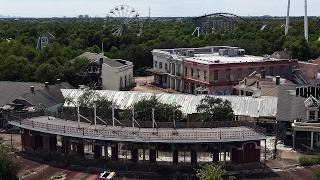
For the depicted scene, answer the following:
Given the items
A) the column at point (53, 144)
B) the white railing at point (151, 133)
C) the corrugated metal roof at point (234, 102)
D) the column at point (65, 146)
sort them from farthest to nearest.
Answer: the corrugated metal roof at point (234, 102) < the column at point (53, 144) < the column at point (65, 146) < the white railing at point (151, 133)

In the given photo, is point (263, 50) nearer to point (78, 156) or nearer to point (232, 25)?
point (232, 25)

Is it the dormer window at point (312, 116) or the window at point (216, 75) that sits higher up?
the window at point (216, 75)

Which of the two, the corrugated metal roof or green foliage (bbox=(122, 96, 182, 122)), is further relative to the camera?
the corrugated metal roof

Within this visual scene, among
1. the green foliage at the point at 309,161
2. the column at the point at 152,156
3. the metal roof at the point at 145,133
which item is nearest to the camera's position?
the metal roof at the point at 145,133

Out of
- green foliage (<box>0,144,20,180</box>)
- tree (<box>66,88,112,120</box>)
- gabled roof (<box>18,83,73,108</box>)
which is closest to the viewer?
green foliage (<box>0,144,20,180</box>)

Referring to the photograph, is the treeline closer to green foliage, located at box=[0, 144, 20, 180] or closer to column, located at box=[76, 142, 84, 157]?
column, located at box=[76, 142, 84, 157]

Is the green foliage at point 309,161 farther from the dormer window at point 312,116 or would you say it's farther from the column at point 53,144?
the column at point 53,144

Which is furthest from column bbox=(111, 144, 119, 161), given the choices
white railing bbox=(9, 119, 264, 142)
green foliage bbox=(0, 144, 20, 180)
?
green foliage bbox=(0, 144, 20, 180)

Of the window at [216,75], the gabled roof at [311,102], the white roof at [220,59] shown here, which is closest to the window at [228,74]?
the white roof at [220,59]
